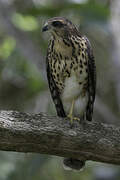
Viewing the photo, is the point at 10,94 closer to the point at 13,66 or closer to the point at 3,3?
the point at 13,66

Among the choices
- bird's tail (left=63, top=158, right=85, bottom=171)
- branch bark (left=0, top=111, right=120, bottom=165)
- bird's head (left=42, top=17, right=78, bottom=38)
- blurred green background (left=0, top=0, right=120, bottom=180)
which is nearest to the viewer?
branch bark (left=0, top=111, right=120, bottom=165)

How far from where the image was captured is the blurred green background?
22.7ft

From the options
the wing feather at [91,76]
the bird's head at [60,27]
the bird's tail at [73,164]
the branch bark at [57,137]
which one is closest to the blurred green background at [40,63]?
the wing feather at [91,76]

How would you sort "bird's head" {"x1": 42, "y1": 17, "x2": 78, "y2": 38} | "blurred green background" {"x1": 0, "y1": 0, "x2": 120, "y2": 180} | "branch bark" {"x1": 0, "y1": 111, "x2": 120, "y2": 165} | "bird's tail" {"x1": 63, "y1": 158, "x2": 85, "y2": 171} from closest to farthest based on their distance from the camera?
"branch bark" {"x1": 0, "y1": 111, "x2": 120, "y2": 165}, "bird's tail" {"x1": 63, "y1": 158, "x2": 85, "y2": 171}, "bird's head" {"x1": 42, "y1": 17, "x2": 78, "y2": 38}, "blurred green background" {"x1": 0, "y1": 0, "x2": 120, "y2": 180}

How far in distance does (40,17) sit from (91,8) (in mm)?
1346

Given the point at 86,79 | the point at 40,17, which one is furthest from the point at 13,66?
the point at 86,79

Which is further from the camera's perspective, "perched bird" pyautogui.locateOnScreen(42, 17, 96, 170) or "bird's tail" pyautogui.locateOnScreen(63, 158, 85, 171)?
"perched bird" pyautogui.locateOnScreen(42, 17, 96, 170)

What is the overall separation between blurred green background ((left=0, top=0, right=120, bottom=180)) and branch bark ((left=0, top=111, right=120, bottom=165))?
204 centimetres

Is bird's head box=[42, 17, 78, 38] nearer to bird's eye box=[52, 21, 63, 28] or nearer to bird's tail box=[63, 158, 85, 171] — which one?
bird's eye box=[52, 21, 63, 28]

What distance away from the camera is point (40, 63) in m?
7.66

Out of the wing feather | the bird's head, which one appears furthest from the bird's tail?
the bird's head

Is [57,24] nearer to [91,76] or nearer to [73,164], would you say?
[91,76]

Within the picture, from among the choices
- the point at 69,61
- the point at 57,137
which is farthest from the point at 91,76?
the point at 57,137

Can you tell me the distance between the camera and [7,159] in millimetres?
6508
